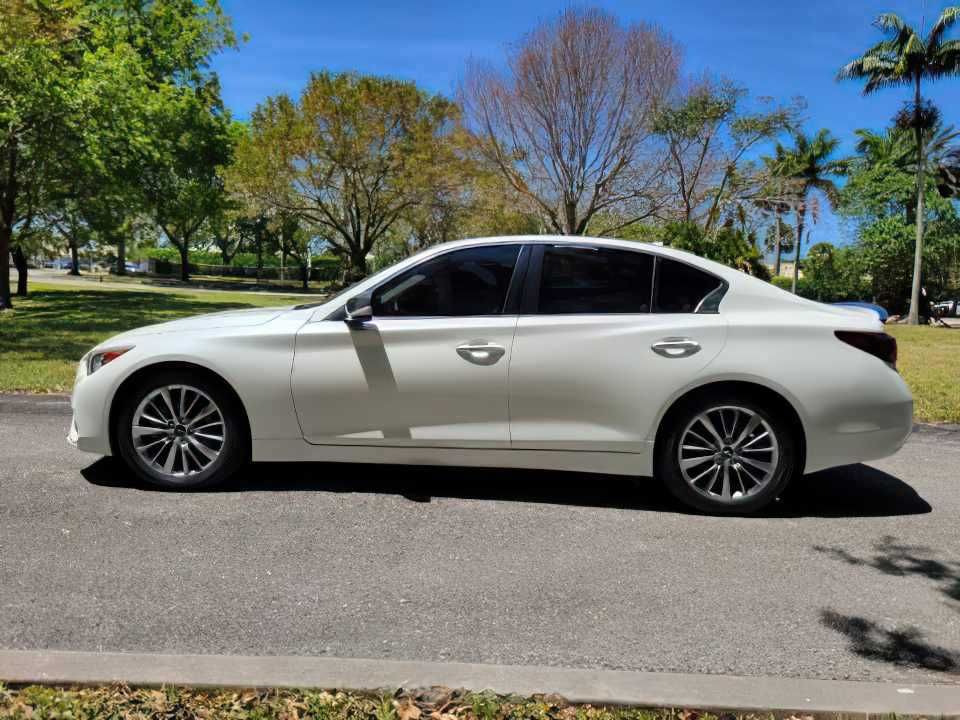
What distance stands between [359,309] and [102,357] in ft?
5.47

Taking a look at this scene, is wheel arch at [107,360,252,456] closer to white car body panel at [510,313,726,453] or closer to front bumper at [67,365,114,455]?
front bumper at [67,365,114,455]

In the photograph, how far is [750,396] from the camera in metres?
4.79

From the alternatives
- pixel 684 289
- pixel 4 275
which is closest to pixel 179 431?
pixel 684 289

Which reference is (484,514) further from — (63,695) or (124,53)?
(124,53)

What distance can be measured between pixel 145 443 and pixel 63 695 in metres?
2.63

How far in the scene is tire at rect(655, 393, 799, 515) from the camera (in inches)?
187

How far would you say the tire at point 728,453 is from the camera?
476cm

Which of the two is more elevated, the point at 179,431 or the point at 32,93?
the point at 32,93

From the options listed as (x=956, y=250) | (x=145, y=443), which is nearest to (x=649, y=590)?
(x=145, y=443)

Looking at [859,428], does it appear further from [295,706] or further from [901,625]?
[295,706]

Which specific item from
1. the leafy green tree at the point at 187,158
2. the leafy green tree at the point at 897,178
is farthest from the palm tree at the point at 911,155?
the leafy green tree at the point at 187,158

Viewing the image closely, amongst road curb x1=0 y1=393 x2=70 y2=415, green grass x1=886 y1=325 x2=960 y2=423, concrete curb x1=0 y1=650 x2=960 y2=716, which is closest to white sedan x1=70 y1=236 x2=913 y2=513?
concrete curb x1=0 y1=650 x2=960 y2=716

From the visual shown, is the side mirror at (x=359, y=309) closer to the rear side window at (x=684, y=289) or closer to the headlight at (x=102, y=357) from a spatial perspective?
the headlight at (x=102, y=357)

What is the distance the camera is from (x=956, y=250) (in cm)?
4269
